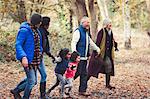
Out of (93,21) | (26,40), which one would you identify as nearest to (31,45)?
(26,40)

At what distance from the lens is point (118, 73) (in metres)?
18.4

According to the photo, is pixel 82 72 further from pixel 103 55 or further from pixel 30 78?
pixel 30 78

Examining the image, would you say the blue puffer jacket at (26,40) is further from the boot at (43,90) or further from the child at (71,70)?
the child at (71,70)

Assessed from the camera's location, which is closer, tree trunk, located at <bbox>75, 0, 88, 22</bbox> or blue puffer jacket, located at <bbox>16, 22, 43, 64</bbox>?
blue puffer jacket, located at <bbox>16, 22, 43, 64</bbox>

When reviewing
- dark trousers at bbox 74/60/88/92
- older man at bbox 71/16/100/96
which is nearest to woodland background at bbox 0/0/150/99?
dark trousers at bbox 74/60/88/92

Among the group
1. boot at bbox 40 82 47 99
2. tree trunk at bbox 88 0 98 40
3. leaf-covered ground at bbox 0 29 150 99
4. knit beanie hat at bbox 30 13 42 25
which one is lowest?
leaf-covered ground at bbox 0 29 150 99

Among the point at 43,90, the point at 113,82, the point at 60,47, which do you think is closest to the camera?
the point at 43,90

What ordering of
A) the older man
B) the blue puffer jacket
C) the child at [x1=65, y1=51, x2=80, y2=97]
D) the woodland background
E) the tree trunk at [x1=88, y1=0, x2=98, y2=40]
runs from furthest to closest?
the tree trunk at [x1=88, y1=0, x2=98, y2=40] → the woodland background → the older man → the child at [x1=65, y1=51, x2=80, y2=97] → the blue puffer jacket

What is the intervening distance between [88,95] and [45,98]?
1.68 m

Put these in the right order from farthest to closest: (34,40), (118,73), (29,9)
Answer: (29,9) < (118,73) < (34,40)

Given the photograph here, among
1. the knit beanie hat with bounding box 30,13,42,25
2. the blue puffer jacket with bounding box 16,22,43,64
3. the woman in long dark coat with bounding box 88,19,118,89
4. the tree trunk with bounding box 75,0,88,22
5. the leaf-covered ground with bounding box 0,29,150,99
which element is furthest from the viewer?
the tree trunk with bounding box 75,0,88,22

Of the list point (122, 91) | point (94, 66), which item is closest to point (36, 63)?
point (94, 66)

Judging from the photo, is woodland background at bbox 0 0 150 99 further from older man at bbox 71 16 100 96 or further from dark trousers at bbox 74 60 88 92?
older man at bbox 71 16 100 96

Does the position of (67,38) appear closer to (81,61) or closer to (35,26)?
(81,61)
